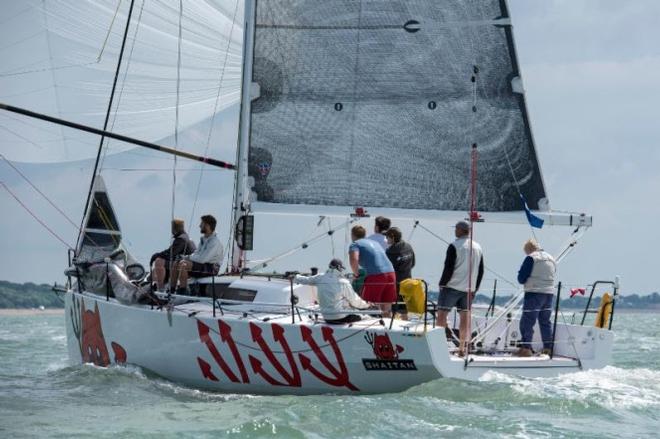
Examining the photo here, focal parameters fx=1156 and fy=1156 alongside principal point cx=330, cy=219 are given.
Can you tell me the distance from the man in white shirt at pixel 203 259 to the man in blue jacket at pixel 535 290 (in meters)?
3.20

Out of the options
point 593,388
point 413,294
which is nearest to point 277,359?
point 413,294

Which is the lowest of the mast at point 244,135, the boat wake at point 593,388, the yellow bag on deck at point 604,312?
the boat wake at point 593,388

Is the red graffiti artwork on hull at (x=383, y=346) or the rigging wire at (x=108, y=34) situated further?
the rigging wire at (x=108, y=34)

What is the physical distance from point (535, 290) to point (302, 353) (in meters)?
2.48

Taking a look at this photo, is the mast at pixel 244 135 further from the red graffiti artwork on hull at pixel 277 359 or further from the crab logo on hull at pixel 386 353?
the crab logo on hull at pixel 386 353

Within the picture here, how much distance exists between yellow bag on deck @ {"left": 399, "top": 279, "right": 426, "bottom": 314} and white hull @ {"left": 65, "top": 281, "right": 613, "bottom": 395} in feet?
0.49

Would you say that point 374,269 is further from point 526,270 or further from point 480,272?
point 526,270

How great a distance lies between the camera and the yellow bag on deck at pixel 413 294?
10609mm

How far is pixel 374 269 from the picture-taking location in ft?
37.0

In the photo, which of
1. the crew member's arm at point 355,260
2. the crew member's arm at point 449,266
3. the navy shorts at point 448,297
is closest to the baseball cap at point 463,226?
the crew member's arm at point 449,266

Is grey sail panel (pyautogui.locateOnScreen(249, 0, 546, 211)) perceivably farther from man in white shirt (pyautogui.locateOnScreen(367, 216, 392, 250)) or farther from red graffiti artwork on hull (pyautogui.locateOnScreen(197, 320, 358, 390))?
red graffiti artwork on hull (pyautogui.locateOnScreen(197, 320, 358, 390))

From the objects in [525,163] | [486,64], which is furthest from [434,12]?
[525,163]

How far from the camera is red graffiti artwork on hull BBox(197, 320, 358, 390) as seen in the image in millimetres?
10477

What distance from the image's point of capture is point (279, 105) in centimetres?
1322
